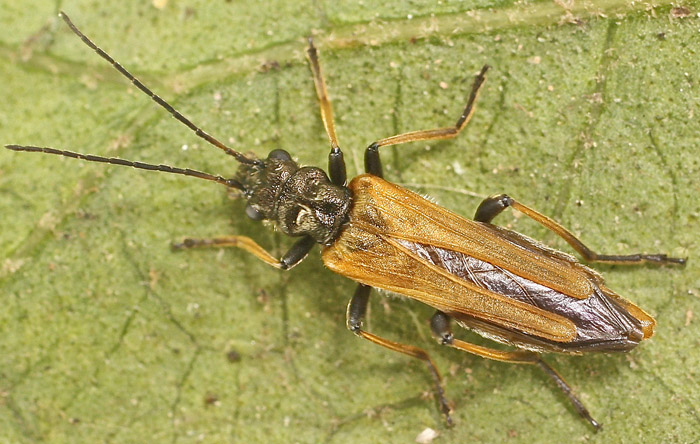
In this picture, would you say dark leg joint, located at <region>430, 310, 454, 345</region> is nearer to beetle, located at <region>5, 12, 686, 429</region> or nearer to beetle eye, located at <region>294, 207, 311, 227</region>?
beetle, located at <region>5, 12, 686, 429</region>

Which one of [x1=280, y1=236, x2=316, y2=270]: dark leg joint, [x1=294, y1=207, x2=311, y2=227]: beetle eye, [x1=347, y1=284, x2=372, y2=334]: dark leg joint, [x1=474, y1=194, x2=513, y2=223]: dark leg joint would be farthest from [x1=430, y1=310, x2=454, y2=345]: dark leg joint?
[x1=294, y1=207, x2=311, y2=227]: beetle eye

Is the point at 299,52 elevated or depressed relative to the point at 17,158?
elevated

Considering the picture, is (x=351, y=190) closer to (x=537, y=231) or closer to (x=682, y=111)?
(x=537, y=231)

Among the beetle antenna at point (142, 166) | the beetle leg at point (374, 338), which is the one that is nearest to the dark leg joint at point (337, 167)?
the beetle antenna at point (142, 166)

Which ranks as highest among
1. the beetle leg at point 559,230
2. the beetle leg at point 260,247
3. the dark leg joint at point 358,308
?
the beetle leg at point 559,230

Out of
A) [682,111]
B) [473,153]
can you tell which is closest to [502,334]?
[473,153]

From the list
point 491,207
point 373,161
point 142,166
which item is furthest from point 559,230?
point 142,166

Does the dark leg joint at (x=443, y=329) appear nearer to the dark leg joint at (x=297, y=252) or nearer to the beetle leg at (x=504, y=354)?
the beetle leg at (x=504, y=354)
